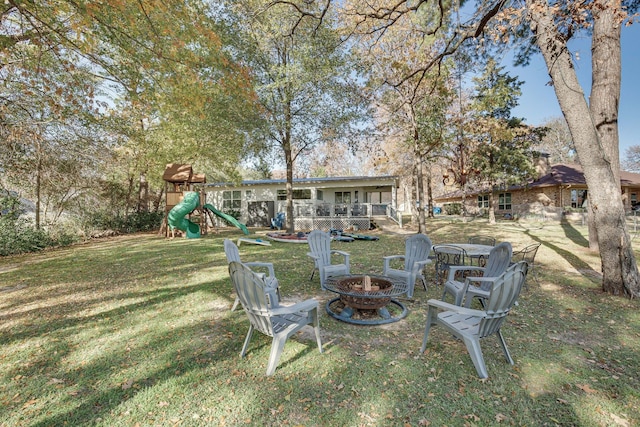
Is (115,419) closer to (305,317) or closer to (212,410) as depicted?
(212,410)

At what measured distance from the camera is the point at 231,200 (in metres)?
22.0

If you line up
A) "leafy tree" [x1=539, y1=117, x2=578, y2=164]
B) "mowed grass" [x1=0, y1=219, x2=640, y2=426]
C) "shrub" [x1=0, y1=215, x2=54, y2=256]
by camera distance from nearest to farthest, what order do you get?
"mowed grass" [x1=0, y1=219, x2=640, y2=426] < "shrub" [x1=0, y1=215, x2=54, y2=256] < "leafy tree" [x1=539, y1=117, x2=578, y2=164]

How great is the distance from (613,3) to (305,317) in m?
5.74

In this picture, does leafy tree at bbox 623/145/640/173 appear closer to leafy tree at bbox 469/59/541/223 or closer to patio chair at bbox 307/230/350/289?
leafy tree at bbox 469/59/541/223

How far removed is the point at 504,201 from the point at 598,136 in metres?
23.7

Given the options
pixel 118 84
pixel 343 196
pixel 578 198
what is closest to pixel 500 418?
pixel 118 84

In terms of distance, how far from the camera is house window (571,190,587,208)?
71.8ft

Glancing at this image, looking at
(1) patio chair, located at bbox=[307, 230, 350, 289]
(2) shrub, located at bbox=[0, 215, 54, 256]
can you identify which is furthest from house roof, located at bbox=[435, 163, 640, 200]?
(2) shrub, located at bbox=[0, 215, 54, 256]

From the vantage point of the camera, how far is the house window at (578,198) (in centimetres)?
2188

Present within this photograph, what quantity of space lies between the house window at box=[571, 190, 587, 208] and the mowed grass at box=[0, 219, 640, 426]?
868 inches

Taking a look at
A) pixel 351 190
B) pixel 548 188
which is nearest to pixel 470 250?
pixel 351 190

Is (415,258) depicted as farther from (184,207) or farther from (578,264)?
(184,207)

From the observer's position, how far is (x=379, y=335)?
148 inches

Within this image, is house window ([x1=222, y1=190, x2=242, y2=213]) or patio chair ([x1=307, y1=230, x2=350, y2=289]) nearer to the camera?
patio chair ([x1=307, y1=230, x2=350, y2=289])
